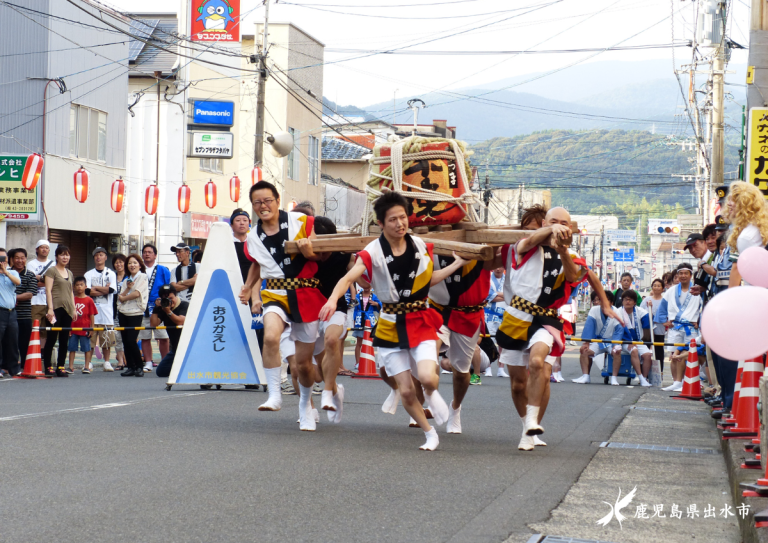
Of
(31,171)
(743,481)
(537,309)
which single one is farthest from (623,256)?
(743,481)

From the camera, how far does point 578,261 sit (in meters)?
7.89

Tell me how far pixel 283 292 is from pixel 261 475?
8.47 feet

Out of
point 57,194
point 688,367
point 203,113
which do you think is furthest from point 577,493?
point 203,113

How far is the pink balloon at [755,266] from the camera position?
649cm

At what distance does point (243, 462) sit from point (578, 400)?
7719 millimetres

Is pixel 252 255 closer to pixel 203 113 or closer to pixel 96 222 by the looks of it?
pixel 96 222

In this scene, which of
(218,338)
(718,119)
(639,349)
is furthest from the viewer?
(718,119)

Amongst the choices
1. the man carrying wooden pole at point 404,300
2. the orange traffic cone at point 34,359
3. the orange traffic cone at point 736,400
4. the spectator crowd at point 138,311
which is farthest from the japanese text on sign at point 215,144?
the man carrying wooden pole at point 404,300

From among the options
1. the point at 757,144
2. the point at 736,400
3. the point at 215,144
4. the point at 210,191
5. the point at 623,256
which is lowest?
the point at 736,400

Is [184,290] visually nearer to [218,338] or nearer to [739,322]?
[218,338]

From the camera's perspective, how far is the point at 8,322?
14.7 m

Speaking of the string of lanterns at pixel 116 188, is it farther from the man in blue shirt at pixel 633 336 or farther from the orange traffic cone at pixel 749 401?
the orange traffic cone at pixel 749 401

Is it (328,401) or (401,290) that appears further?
(328,401)

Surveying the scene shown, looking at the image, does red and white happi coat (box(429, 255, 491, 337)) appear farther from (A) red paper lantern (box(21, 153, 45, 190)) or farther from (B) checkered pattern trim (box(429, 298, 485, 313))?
(A) red paper lantern (box(21, 153, 45, 190))
